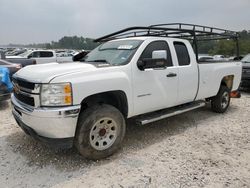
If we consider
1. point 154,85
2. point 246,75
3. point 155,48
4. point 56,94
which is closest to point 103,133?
point 56,94

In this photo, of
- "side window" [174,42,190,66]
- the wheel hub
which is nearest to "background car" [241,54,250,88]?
"side window" [174,42,190,66]

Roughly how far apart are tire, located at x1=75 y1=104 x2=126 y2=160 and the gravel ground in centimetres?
18

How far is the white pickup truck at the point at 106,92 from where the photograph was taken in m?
2.97

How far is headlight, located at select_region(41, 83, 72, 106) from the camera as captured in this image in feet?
9.59

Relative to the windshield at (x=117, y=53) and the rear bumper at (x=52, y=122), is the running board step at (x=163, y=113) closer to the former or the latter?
the windshield at (x=117, y=53)

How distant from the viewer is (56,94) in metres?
2.92

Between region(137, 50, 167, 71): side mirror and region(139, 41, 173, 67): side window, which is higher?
region(139, 41, 173, 67): side window

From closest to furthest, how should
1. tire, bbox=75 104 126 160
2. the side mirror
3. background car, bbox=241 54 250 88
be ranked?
tire, bbox=75 104 126 160, the side mirror, background car, bbox=241 54 250 88

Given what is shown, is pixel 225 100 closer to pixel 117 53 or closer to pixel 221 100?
pixel 221 100

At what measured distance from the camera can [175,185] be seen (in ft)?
9.45

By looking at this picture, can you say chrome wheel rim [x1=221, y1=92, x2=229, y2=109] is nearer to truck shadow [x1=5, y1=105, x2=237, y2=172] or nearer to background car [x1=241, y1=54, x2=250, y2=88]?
truck shadow [x1=5, y1=105, x2=237, y2=172]

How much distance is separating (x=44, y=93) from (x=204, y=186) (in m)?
2.39

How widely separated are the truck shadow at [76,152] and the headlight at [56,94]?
1011 mm

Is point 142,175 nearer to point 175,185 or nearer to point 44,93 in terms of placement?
point 175,185
